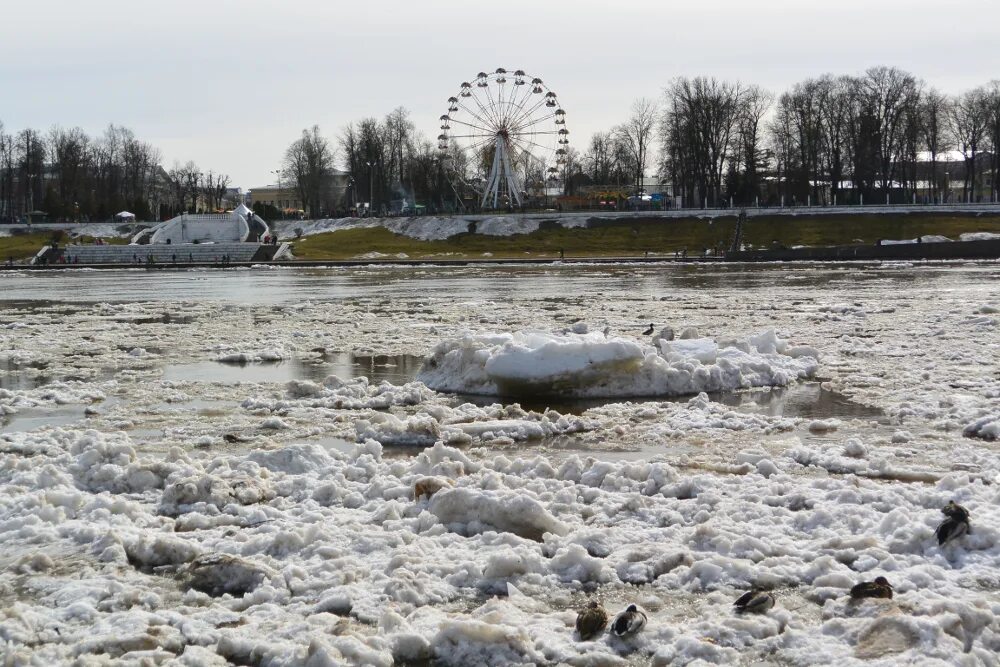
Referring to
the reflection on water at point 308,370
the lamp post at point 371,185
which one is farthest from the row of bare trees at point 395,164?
the reflection on water at point 308,370

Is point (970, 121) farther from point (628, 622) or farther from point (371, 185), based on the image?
point (628, 622)

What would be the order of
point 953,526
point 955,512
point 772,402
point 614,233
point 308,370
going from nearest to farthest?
point 953,526
point 955,512
point 772,402
point 308,370
point 614,233

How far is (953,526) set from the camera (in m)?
6.71

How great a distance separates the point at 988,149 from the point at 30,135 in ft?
340

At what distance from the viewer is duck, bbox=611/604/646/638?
18.1ft

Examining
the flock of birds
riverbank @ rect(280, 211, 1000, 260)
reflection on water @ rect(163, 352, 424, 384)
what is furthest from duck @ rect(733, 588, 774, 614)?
riverbank @ rect(280, 211, 1000, 260)

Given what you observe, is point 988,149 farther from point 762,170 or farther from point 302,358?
point 302,358

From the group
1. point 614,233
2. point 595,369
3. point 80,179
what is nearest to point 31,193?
point 80,179

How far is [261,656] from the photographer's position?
213 inches

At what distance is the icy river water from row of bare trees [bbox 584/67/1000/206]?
3144 inches

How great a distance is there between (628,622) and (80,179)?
126263 mm

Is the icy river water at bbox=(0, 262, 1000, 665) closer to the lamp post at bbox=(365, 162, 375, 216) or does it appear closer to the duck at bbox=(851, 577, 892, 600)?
the duck at bbox=(851, 577, 892, 600)

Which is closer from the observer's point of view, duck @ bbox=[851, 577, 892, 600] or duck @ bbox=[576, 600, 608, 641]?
duck @ bbox=[576, 600, 608, 641]

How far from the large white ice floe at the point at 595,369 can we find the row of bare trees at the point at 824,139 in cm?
8210
